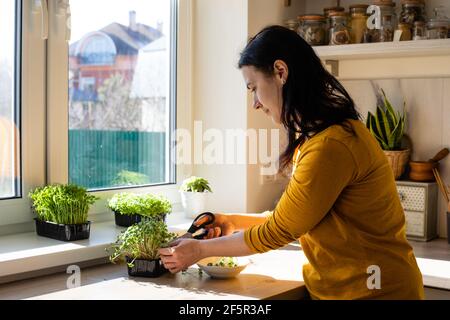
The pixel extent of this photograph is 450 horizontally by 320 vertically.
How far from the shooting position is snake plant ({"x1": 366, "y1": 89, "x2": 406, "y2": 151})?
252cm

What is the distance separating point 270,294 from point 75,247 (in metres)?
0.70

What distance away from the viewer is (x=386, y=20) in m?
2.42

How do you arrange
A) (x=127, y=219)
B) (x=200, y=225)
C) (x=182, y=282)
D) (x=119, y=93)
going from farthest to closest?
(x=119, y=93), (x=127, y=219), (x=200, y=225), (x=182, y=282)

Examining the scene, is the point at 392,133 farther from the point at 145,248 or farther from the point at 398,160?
the point at 145,248

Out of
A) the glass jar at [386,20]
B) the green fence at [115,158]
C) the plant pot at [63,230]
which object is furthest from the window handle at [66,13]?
the glass jar at [386,20]

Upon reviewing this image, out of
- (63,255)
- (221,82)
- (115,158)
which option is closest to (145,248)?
(63,255)

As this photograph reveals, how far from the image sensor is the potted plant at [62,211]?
2.02 metres

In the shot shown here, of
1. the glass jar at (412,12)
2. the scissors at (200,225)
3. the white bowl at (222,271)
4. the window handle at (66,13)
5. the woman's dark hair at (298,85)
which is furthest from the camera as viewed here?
the glass jar at (412,12)

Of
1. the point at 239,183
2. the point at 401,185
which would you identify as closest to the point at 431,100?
the point at 401,185

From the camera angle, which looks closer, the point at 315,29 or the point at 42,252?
the point at 42,252

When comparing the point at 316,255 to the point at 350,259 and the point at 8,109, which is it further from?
the point at 8,109

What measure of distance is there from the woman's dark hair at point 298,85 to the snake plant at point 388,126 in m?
1.04

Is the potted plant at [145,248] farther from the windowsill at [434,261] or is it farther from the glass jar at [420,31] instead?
the glass jar at [420,31]

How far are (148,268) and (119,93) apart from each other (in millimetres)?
976
